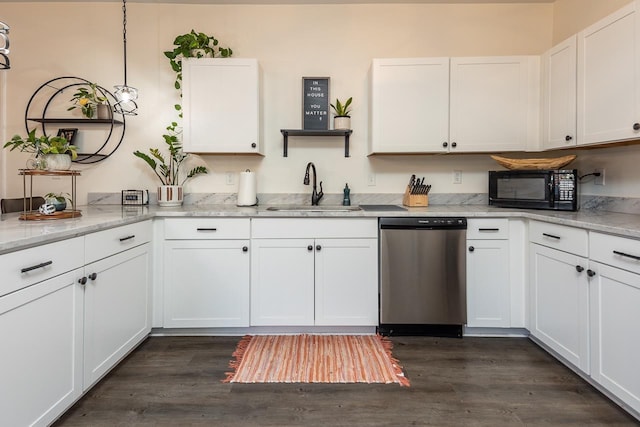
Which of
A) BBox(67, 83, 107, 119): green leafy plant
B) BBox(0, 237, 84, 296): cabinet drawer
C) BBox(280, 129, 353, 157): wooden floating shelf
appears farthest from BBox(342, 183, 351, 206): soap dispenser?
BBox(67, 83, 107, 119): green leafy plant

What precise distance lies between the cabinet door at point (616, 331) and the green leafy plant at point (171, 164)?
275cm

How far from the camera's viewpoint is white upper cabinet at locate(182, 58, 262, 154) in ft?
8.60

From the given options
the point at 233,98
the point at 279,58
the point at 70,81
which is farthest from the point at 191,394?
the point at 70,81

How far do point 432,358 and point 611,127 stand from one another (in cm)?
169

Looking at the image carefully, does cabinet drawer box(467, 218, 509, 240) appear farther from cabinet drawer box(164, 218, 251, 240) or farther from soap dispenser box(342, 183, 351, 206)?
cabinet drawer box(164, 218, 251, 240)

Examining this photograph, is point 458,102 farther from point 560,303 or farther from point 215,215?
point 215,215

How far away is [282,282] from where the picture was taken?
242 cm

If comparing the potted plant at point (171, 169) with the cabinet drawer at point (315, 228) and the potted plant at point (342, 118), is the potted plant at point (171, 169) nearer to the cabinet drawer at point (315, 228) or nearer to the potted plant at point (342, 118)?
the cabinet drawer at point (315, 228)

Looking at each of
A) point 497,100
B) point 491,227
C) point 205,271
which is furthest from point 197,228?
point 497,100

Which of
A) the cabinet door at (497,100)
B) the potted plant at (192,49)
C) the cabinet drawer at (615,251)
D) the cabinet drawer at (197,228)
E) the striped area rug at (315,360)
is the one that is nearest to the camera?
the cabinet drawer at (615,251)

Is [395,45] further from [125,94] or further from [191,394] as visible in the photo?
[191,394]

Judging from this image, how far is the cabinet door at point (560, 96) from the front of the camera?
2.27 m

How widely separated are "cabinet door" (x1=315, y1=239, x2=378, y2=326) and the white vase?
1.24 meters

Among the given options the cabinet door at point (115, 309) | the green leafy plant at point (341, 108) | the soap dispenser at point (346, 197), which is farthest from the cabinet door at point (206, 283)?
the green leafy plant at point (341, 108)
